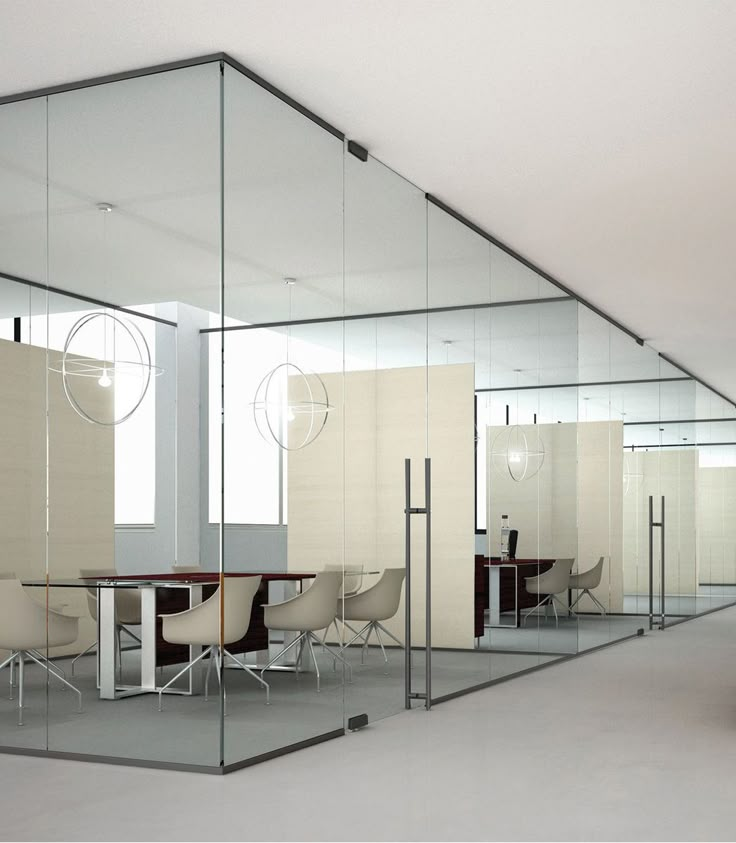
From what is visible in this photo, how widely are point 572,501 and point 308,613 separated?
4.73 m

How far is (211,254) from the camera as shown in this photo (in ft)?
17.6

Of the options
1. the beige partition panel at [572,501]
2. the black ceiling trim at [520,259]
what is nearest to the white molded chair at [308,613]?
the beige partition panel at [572,501]

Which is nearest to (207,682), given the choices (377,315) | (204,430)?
(204,430)

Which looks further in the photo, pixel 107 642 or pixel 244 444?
pixel 244 444

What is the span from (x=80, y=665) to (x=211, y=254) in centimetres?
207

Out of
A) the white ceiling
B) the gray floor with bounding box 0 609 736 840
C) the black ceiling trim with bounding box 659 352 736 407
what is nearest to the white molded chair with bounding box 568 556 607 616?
the gray floor with bounding box 0 609 736 840

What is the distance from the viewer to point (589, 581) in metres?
10.5

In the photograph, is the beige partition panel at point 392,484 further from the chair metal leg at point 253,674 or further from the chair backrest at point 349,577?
the chair metal leg at point 253,674

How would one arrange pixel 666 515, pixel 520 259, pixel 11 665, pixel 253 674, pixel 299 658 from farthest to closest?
1. pixel 666 515
2. pixel 520 259
3. pixel 299 658
4. pixel 11 665
5. pixel 253 674

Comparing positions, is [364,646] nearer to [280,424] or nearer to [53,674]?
[280,424]

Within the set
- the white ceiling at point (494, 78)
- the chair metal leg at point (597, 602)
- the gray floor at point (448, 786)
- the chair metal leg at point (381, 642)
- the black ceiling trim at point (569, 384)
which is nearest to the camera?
the gray floor at point (448, 786)

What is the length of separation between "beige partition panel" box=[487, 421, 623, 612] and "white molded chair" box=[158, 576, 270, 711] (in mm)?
3243

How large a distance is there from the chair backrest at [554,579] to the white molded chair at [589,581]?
0.16m

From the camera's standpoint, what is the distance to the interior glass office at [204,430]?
17.2 ft
